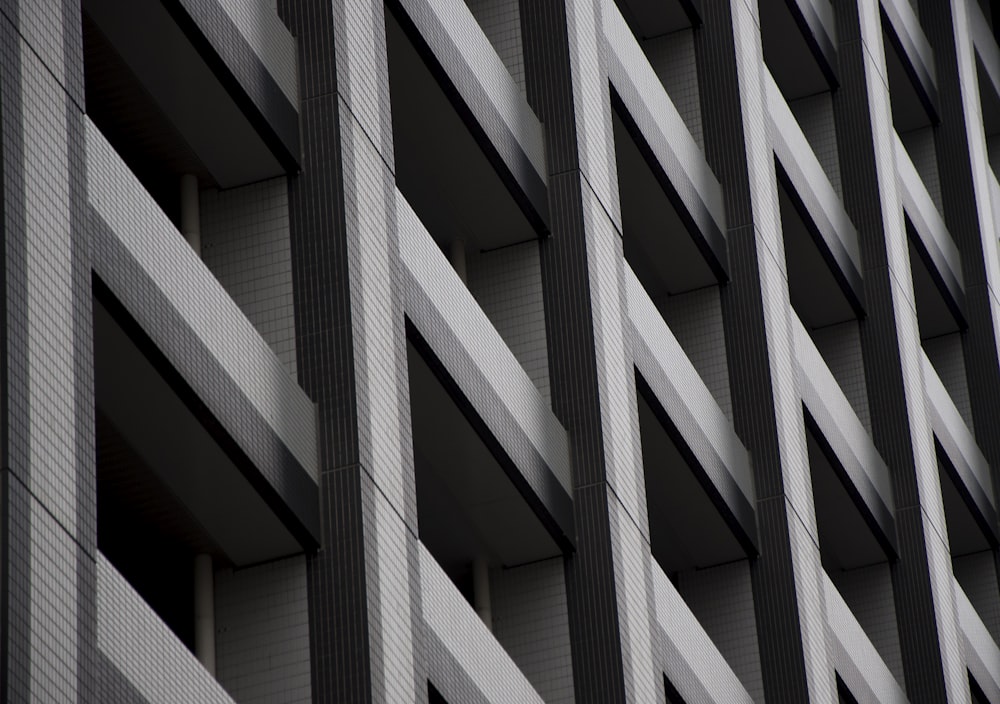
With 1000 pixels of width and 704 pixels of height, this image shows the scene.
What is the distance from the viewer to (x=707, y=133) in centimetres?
2792

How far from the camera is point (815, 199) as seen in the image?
105 feet

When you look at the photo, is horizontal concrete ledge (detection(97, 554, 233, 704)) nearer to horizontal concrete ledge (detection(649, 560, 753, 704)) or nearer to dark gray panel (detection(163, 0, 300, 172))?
dark gray panel (detection(163, 0, 300, 172))

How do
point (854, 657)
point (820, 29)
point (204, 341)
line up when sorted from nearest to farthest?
point (204, 341) → point (854, 657) → point (820, 29)

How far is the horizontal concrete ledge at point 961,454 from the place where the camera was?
119 ft

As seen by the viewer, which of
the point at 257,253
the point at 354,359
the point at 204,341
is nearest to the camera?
the point at 204,341

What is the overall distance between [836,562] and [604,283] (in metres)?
11.9

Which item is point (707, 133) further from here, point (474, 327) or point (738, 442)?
point (474, 327)

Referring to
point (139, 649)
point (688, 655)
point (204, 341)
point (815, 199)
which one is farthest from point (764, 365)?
point (139, 649)

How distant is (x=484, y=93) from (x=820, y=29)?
14.0 metres

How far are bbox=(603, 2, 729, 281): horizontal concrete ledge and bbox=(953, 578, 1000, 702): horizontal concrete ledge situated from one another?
9.66m

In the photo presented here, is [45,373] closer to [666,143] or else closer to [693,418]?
[693,418]

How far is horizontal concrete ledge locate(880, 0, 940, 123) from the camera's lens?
38.2 metres

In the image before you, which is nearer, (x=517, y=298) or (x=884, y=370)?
(x=517, y=298)

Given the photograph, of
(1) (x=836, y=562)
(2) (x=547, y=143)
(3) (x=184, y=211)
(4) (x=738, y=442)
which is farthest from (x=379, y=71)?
(1) (x=836, y=562)
